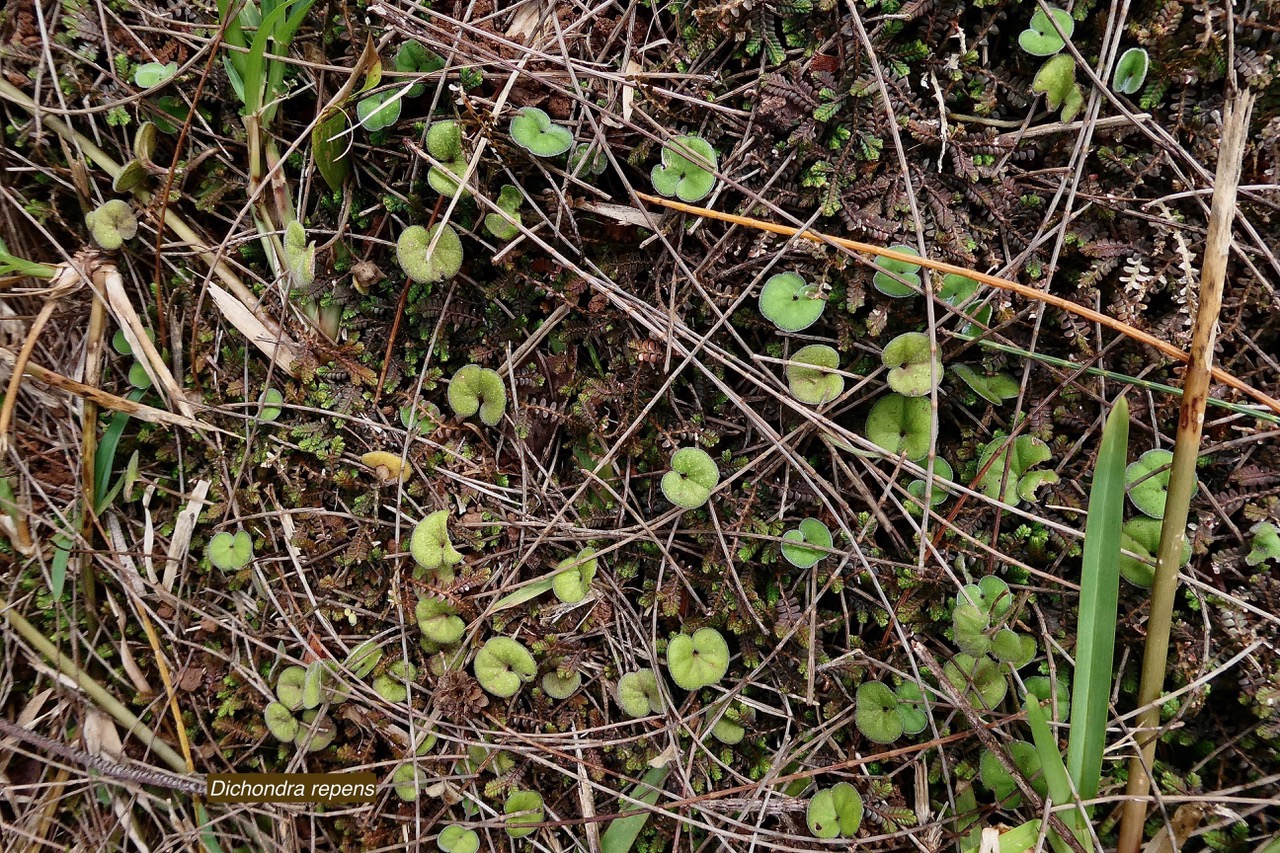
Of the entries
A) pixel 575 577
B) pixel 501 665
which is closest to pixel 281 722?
pixel 501 665

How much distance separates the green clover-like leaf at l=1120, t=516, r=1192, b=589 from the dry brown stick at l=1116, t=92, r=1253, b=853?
0.13m

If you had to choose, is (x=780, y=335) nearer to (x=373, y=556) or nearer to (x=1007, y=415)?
(x=1007, y=415)

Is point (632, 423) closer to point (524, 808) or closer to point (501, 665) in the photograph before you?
point (501, 665)

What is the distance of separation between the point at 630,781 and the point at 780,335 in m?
1.23

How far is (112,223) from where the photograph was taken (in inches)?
76.2

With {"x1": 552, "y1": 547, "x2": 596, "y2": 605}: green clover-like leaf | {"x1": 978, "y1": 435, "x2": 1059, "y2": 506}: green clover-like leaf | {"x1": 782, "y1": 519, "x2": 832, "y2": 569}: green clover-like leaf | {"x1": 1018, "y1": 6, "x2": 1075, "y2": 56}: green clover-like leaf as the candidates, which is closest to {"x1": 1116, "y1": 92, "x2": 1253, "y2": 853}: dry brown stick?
{"x1": 978, "y1": 435, "x2": 1059, "y2": 506}: green clover-like leaf

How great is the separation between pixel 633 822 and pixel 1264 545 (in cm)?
161

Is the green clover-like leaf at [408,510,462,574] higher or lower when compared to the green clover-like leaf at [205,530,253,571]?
higher

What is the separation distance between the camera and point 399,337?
1.90 m

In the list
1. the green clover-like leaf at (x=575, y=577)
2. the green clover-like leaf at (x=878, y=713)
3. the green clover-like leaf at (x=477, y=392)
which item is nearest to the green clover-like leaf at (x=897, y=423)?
the green clover-like leaf at (x=878, y=713)

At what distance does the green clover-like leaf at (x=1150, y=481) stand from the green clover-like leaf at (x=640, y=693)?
122 centimetres

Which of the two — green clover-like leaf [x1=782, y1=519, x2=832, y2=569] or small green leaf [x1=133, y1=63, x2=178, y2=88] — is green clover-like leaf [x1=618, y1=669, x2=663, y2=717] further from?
small green leaf [x1=133, y1=63, x2=178, y2=88]

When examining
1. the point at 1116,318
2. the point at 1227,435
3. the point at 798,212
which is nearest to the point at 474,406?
the point at 798,212

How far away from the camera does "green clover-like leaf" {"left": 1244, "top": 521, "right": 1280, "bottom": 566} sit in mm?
1473
